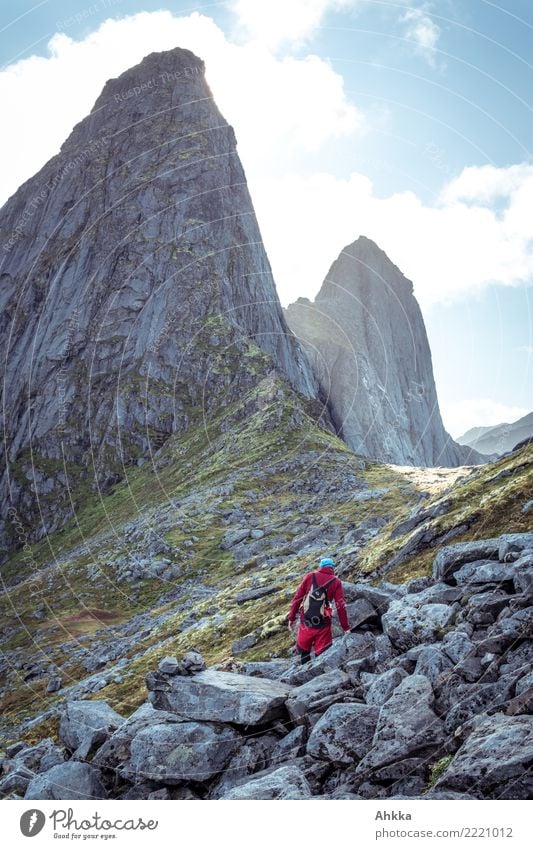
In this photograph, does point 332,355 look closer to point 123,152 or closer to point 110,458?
point 123,152

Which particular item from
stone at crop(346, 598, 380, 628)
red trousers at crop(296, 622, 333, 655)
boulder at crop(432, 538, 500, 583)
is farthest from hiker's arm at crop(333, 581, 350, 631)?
boulder at crop(432, 538, 500, 583)

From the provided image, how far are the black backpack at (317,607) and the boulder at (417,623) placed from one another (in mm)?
2122

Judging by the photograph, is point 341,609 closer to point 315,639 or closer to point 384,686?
point 315,639

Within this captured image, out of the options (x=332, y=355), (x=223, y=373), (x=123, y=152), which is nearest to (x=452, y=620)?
(x=223, y=373)

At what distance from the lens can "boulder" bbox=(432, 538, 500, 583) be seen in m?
14.8

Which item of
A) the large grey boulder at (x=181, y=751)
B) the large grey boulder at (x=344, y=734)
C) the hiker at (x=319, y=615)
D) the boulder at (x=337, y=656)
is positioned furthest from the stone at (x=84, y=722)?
the large grey boulder at (x=344, y=734)

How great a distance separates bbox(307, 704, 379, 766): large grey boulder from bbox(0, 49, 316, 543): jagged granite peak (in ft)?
255

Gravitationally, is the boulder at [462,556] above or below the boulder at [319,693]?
above

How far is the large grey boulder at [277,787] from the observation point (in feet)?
32.3

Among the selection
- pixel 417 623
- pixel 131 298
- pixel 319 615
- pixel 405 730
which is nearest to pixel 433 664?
pixel 405 730

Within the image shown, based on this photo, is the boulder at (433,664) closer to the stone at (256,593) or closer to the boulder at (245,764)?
the boulder at (245,764)

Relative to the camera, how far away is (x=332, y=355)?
174 metres

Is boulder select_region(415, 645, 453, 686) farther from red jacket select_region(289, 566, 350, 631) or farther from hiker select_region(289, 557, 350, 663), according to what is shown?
hiker select_region(289, 557, 350, 663)

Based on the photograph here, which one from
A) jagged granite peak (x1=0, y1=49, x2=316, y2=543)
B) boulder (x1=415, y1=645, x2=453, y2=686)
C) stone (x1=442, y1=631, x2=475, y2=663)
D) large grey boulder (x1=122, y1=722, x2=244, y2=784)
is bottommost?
large grey boulder (x1=122, y1=722, x2=244, y2=784)
